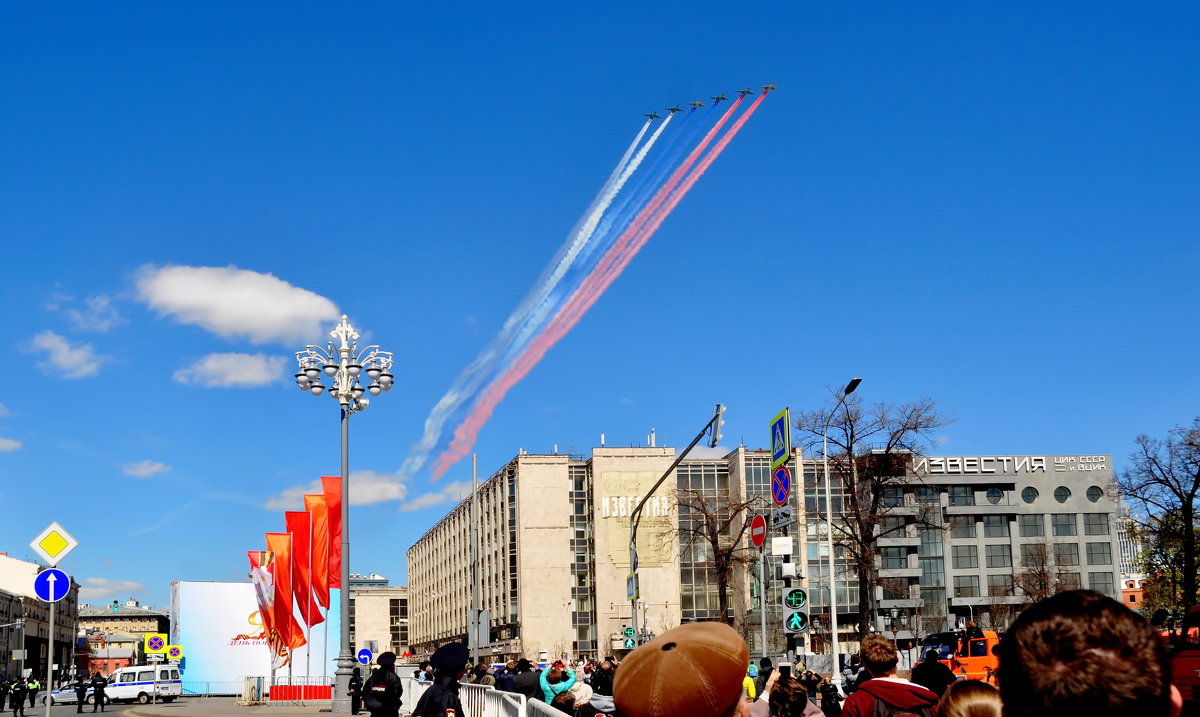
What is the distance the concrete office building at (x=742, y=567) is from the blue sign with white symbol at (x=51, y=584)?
70175 millimetres

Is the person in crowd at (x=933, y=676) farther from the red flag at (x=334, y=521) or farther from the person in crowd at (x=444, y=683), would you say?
the red flag at (x=334, y=521)

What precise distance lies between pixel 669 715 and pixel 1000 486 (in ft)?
332

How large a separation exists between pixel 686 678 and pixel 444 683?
584 cm

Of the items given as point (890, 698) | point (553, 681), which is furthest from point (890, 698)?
point (553, 681)

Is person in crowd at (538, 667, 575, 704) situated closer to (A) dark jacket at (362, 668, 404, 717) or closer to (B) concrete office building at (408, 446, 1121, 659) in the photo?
(A) dark jacket at (362, 668, 404, 717)

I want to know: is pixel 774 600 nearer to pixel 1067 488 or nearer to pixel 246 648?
pixel 1067 488

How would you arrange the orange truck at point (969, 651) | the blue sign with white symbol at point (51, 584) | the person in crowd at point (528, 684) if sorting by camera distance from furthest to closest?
the orange truck at point (969, 651)
the blue sign with white symbol at point (51, 584)
the person in crowd at point (528, 684)

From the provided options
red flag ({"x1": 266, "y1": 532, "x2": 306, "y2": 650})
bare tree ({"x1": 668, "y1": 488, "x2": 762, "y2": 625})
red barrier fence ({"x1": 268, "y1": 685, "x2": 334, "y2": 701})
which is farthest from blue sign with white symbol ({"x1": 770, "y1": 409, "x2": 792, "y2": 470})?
bare tree ({"x1": 668, "y1": 488, "x2": 762, "y2": 625})

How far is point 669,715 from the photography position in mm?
2873

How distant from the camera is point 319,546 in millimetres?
34469

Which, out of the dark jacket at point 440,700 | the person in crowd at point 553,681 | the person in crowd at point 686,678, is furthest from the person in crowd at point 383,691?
the person in crowd at point 686,678

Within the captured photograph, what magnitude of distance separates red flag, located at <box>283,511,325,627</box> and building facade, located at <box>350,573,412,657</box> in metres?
41.0

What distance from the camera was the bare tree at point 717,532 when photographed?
2416 inches

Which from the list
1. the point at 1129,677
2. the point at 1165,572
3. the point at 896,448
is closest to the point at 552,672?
the point at 1129,677
